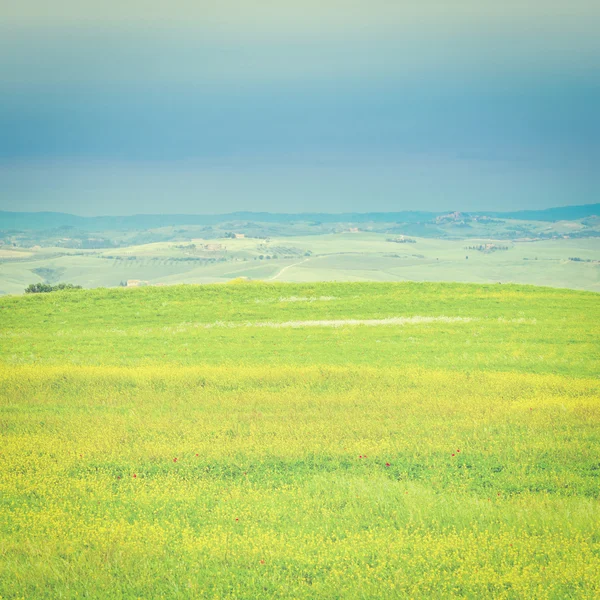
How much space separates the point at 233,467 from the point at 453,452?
4692 mm

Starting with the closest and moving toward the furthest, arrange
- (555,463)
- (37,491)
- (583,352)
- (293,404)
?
(37,491) < (555,463) < (293,404) < (583,352)

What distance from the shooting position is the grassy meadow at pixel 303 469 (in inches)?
340

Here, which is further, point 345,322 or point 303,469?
point 345,322

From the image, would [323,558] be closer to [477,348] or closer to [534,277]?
[477,348]

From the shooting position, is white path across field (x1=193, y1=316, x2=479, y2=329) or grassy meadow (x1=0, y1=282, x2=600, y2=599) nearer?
grassy meadow (x1=0, y1=282, x2=600, y2=599)

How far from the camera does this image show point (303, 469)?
1218 centimetres

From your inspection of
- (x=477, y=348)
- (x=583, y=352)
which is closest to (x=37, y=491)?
(x=477, y=348)

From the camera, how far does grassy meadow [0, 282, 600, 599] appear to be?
28.3 feet

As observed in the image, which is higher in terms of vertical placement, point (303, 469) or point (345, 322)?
point (345, 322)

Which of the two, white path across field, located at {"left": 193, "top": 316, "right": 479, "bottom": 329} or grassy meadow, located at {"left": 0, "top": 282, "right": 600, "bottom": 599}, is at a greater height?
white path across field, located at {"left": 193, "top": 316, "right": 479, "bottom": 329}

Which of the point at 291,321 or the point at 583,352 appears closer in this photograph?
the point at 583,352

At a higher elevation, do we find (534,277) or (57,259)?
(57,259)

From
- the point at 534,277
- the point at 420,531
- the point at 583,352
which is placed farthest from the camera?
the point at 534,277

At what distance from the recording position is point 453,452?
42.4 feet
